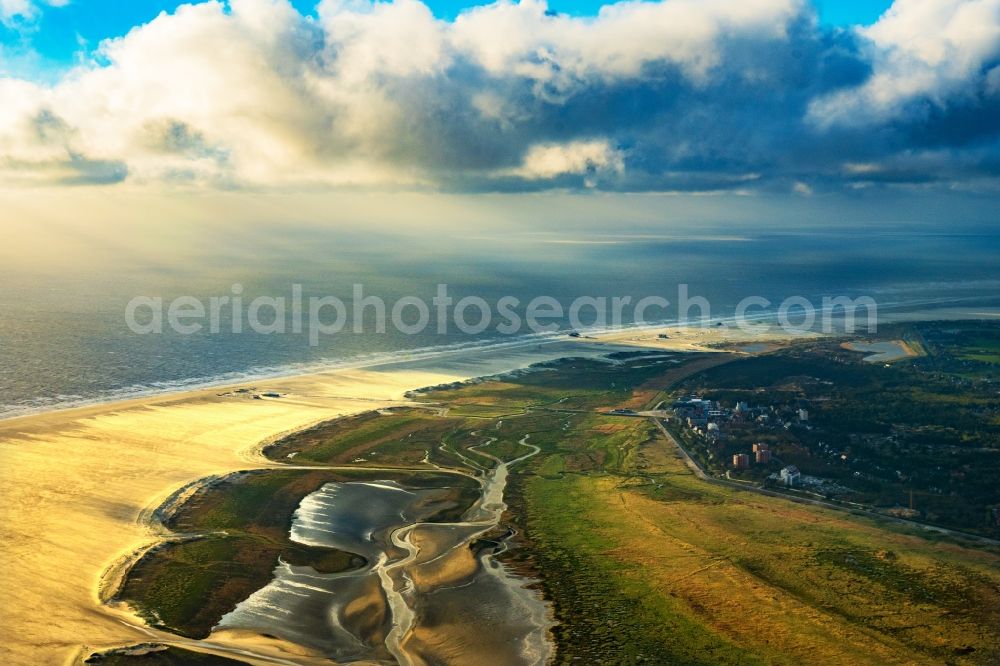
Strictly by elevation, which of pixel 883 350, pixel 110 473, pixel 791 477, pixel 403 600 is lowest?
pixel 403 600

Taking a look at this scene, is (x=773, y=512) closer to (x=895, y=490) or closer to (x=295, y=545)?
(x=895, y=490)

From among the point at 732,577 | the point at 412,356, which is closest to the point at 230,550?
the point at 732,577

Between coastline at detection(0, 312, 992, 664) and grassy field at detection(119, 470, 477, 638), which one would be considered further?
grassy field at detection(119, 470, 477, 638)

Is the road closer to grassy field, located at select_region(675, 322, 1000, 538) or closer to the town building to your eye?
grassy field, located at select_region(675, 322, 1000, 538)

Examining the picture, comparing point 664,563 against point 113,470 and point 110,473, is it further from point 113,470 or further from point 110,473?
point 113,470

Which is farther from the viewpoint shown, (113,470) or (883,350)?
(883,350)

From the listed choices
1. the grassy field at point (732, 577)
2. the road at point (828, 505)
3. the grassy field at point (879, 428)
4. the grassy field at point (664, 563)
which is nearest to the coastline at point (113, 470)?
the grassy field at point (664, 563)

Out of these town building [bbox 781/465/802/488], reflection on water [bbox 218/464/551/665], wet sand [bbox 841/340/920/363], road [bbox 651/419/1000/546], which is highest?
wet sand [bbox 841/340/920/363]

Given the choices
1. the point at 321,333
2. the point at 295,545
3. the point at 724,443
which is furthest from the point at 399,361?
the point at 295,545

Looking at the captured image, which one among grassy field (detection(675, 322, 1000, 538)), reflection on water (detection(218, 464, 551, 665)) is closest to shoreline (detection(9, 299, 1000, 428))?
grassy field (detection(675, 322, 1000, 538))
